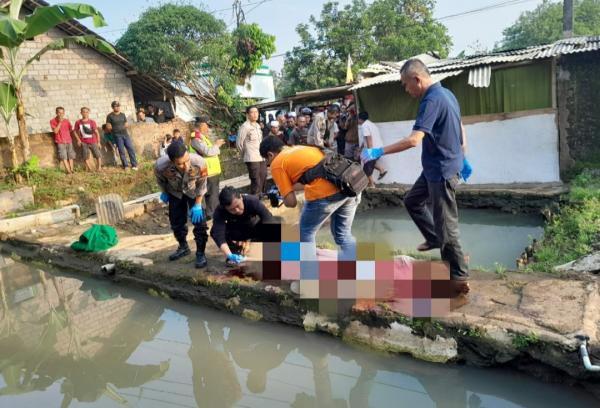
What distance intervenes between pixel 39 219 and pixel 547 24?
114ft

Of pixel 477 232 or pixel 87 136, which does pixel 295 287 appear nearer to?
pixel 477 232

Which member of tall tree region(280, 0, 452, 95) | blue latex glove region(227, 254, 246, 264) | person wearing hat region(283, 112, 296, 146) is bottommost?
blue latex glove region(227, 254, 246, 264)

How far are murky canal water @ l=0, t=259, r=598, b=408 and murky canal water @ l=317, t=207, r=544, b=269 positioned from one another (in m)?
2.16

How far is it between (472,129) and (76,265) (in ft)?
23.6

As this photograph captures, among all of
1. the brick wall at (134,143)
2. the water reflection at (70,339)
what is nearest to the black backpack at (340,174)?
the water reflection at (70,339)

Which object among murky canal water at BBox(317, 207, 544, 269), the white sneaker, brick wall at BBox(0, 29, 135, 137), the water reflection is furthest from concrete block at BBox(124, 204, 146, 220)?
the white sneaker

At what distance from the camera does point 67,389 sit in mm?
3500

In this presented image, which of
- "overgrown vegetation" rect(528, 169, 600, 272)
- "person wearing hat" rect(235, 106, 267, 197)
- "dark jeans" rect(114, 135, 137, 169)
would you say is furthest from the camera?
"dark jeans" rect(114, 135, 137, 169)

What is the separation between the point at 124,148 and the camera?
38.4 feet

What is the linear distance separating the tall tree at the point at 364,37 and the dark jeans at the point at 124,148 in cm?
1549

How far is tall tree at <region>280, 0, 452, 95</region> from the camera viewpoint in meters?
24.9

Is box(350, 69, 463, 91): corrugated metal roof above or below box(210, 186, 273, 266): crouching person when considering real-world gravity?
above

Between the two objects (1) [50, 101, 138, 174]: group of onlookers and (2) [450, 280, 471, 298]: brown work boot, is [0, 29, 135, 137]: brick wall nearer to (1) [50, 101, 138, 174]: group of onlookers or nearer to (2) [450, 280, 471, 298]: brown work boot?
(1) [50, 101, 138, 174]: group of onlookers

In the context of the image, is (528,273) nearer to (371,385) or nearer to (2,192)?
(371,385)
